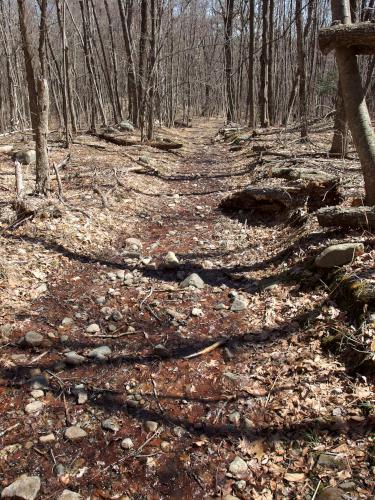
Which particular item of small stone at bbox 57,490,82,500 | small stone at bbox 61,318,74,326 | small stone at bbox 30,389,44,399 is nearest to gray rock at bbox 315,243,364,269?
small stone at bbox 61,318,74,326

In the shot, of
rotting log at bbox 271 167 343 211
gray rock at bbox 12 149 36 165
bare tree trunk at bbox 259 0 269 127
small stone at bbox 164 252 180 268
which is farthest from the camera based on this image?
bare tree trunk at bbox 259 0 269 127

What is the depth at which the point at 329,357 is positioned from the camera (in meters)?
3.40

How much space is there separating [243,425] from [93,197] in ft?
18.7

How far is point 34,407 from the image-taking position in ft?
10.1

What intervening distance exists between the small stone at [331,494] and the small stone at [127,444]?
126cm

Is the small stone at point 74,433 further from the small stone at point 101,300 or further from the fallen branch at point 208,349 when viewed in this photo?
the small stone at point 101,300

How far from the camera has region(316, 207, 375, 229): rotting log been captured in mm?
4633

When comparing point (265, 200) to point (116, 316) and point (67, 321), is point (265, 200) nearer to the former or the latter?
point (116, 316)

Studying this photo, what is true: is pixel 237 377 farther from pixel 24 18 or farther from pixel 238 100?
pixel 238 100

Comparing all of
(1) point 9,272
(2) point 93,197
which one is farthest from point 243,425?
(2) point 93,197

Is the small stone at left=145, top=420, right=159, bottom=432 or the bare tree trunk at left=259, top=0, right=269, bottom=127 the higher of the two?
the bare tree trunk at left=259, top=0, right=269, bottom=127

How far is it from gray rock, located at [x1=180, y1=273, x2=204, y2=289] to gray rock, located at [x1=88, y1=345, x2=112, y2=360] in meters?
1.46

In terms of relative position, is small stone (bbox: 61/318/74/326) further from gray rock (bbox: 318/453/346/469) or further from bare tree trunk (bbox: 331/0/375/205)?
bare tree trunk (bbox: 331/0/375/205)

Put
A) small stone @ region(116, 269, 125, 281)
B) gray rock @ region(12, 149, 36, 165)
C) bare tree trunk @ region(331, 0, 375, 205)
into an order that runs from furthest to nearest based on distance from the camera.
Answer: gray rock @ region(12, 149, 36, 165)
small stone @ region(116, 269, 125, 281)
bare tree trunk @ region(331, 0, 375, 205)
